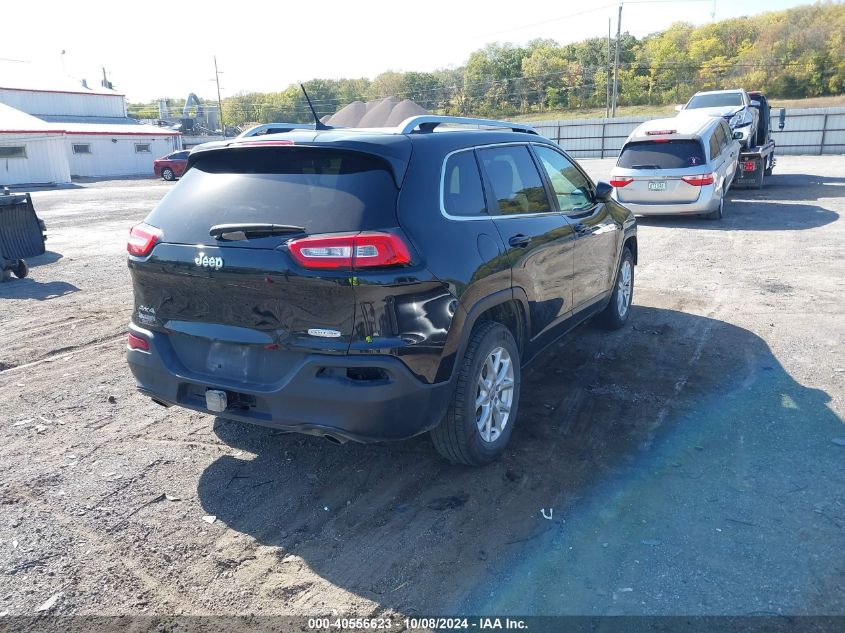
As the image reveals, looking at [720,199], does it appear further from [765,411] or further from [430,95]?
[430,95]

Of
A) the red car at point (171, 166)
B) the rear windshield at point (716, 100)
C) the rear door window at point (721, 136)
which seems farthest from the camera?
the red car at point (171, 166)

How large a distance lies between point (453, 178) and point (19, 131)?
34.4 m

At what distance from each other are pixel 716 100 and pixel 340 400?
19.2m

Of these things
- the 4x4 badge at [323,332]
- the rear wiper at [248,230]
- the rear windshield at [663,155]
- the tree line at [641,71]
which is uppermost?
the tree line at [641,71]

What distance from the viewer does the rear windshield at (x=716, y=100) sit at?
1866cm

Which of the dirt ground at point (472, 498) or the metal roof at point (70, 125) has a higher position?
the metal roof at point (70, 125)

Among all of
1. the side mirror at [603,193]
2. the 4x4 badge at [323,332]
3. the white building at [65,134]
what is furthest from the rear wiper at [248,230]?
the white building at [65,134]

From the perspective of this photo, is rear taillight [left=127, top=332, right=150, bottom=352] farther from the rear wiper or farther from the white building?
the white building

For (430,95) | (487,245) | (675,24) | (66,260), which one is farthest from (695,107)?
(675,24)

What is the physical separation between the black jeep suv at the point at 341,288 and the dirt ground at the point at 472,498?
0.50 m

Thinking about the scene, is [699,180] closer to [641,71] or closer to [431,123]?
[431,123]

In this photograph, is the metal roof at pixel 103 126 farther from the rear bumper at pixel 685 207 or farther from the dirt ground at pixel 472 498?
the dirt ground at pixel 472 498

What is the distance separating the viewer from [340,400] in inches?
126

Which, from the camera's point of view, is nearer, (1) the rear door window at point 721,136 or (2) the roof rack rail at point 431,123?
(2) the roof rack rail at point 431,123
